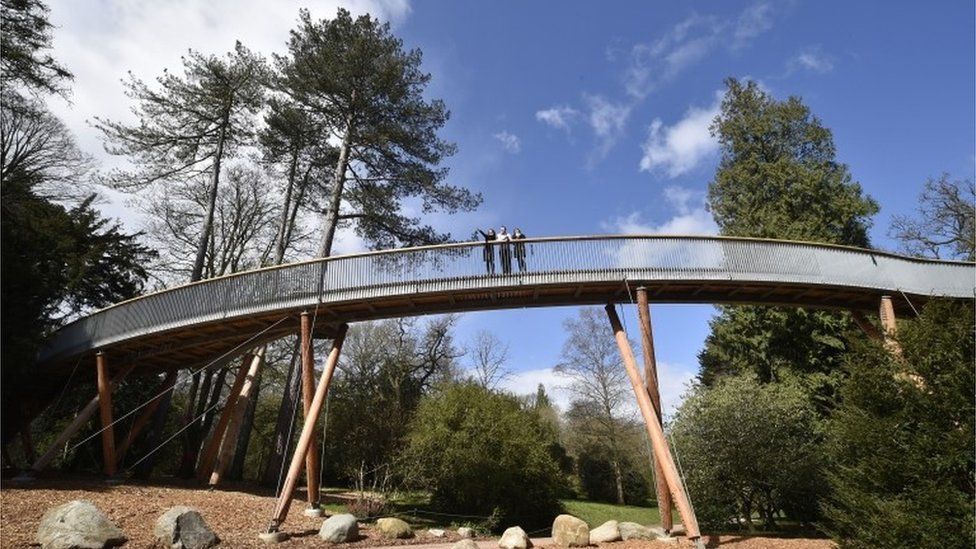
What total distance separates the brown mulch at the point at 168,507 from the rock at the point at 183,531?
272mm

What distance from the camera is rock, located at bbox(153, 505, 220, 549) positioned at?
8703 millimetres

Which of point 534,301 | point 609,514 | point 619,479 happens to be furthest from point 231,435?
point 619,479

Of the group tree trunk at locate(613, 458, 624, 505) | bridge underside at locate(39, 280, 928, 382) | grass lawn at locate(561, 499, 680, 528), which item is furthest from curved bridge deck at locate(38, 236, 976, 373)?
tree trunk at locate(613, 458, 624, 505)

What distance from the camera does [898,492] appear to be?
8.02m

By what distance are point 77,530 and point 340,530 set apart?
13.5 ft

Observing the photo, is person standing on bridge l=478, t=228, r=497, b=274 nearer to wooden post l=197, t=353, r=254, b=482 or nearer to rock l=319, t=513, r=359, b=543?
rock l=319, t=513, r=359, b=543

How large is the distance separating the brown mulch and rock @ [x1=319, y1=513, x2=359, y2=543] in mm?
155

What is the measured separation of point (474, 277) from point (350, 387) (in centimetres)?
1509

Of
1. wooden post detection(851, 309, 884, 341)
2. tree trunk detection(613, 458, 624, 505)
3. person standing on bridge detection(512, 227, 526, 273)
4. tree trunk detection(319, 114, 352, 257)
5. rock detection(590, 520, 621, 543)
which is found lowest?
rock detection(590, 520, 621, 543)

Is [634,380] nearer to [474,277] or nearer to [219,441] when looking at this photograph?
[474,277]

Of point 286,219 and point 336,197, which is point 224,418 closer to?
point 336,197

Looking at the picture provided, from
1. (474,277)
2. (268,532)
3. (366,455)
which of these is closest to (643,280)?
(474,277)

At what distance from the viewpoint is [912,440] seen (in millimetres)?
7996

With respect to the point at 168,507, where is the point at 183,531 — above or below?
below
